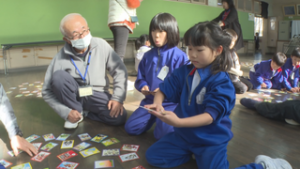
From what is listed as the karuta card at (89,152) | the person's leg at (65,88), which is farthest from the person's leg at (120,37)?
the karuta card at (89,152)

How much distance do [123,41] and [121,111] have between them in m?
1.12

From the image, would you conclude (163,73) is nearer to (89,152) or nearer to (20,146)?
(89,152)

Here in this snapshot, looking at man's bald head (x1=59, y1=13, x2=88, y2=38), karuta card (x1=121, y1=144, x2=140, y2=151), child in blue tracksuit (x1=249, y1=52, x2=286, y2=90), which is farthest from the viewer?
child in blue tracksuit (x1=249, y1=52, x2=286, y2=90)

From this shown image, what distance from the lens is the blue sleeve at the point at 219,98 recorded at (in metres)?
1.15

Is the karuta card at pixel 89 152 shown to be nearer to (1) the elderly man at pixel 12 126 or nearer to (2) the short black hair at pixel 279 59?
(1) the elderly man at pixel 12 126

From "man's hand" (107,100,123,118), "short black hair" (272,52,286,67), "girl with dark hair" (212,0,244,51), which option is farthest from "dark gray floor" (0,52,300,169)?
"girl with dark hair" (212,0,244,51)

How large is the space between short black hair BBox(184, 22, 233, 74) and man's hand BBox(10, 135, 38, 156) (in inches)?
49.9

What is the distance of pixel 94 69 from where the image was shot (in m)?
2.04

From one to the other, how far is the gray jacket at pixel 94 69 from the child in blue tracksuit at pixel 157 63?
0.69ft

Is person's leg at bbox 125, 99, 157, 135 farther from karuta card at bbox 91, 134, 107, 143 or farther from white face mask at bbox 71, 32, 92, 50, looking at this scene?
white face mask at bbox 71, 32, 92, 50

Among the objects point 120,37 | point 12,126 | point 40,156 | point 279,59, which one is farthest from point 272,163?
point 279,59

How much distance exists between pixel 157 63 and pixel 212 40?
2.43ft

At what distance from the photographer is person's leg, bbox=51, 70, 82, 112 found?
191 cm

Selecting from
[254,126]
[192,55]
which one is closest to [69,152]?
[192,55]
